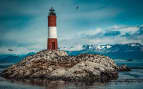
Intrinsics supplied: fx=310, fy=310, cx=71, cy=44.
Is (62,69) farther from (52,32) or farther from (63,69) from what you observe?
(52,32)

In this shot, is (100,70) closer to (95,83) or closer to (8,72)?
(95,83)

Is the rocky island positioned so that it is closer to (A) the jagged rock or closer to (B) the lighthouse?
(A) the jagged rock

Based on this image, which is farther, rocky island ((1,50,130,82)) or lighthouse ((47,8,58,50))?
lighthouse ((47,8,58,50))

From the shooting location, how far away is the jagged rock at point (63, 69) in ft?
152

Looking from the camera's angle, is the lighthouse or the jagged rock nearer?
the jagged rock

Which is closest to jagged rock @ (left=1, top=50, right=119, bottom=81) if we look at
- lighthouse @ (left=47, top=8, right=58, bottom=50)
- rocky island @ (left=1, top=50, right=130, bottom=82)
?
rocky island @ (left=1, top=50, right=130, bottom=82)

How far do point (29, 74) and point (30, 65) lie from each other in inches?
75.2

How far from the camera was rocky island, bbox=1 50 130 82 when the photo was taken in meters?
46.2

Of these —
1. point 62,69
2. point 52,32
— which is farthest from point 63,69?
point 52,32

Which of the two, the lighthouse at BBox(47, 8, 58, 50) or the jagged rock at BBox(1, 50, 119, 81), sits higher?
the lighthouse at BBox(47, 8, 58, 50)

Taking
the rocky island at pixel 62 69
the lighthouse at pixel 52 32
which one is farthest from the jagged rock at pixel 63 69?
the lighthouse at pixel 52 32

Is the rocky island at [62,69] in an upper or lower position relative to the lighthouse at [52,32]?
lower

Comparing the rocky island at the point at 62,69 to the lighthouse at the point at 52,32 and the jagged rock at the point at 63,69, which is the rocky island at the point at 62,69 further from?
the lighthouse at the point at 52,32

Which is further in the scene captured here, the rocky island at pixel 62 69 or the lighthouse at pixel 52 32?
the lighthouse at pixel 52 32
